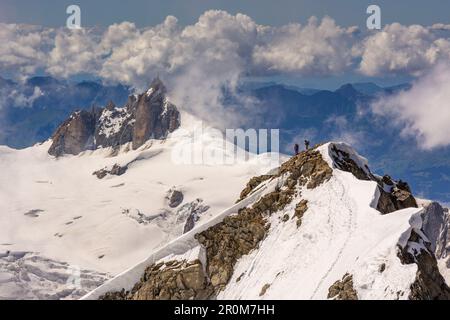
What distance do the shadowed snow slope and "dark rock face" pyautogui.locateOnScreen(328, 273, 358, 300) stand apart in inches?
5.7

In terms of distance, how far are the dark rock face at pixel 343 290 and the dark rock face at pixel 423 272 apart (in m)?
5.86

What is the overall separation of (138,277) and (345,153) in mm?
37405

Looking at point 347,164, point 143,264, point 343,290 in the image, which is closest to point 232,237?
point 143,264

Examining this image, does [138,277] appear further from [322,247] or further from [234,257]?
[322,247]

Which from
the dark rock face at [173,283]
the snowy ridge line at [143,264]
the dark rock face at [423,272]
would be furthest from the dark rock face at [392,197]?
the dark rock face at [173,283]

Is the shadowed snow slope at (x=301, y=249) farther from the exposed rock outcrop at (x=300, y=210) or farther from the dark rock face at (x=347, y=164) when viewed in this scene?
the dark rock face at (x=347, y=164)

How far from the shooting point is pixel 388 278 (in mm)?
82875

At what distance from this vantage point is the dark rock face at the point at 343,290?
8406 centimetres

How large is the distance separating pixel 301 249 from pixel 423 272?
20580 millimetres

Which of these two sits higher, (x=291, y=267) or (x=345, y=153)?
(x=345, y=153)

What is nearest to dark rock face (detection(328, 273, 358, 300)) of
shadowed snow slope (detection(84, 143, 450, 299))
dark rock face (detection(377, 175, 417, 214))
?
shadowed snow slope (detection(84, 143, 450, 299))

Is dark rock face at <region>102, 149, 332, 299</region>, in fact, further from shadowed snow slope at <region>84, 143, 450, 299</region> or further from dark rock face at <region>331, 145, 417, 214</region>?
dark rock face at <region>331, 145, 417, 214</region>
